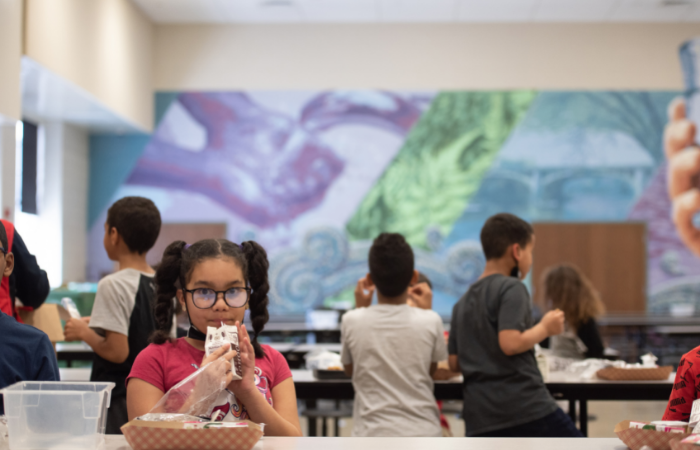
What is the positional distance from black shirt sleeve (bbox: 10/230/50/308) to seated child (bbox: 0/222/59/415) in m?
0.85

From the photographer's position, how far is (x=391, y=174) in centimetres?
853

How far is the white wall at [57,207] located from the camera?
767cm

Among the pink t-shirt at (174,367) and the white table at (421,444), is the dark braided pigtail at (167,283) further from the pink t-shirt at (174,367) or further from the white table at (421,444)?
the white table at (421,444)

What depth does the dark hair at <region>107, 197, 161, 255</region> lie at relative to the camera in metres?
2.45

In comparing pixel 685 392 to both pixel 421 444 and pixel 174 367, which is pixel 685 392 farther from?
pixel 174 367

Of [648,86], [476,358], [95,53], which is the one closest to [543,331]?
[476,358]

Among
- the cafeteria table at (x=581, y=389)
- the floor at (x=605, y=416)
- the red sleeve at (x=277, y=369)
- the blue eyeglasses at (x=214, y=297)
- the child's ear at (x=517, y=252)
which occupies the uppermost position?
the child's ear at (x=517, y=252)

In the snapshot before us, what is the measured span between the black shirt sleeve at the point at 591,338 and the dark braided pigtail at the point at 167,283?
2762 mm

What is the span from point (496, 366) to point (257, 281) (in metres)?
1.19

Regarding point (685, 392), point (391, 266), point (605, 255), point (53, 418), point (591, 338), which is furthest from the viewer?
point (605, 255)

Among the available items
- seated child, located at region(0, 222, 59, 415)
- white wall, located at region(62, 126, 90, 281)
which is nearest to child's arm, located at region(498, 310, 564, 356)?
seated child, located at region(0, 222, 59, 415)

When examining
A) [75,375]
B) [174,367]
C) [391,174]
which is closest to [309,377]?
[75,375]

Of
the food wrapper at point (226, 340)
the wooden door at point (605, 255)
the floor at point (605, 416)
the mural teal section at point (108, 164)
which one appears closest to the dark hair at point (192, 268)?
the food wrapper at point (226, 340)

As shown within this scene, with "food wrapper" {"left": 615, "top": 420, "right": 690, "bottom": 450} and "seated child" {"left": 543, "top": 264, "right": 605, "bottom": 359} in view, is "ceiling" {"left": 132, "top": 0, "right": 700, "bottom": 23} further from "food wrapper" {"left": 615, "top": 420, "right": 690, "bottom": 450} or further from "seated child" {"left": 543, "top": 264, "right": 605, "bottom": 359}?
"food wrapper" {"left": 615, "top": 420, "right": 690, "bottom": 450}
